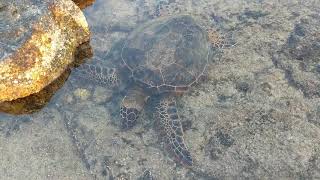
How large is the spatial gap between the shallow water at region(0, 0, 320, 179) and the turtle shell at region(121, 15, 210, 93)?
0.22 metres

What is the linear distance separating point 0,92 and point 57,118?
2.57 feet

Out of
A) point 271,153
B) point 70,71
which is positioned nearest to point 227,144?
point 271,153

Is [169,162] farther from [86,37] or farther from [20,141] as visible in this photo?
[86,37]

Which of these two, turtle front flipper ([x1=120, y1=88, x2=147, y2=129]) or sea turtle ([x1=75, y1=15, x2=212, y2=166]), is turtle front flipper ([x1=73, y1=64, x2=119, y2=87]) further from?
turtle front flipper ([x1=120, y1=88, x2=147, y2=129])

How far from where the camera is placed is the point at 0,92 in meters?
4.22

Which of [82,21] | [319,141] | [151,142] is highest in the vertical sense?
[82,21]

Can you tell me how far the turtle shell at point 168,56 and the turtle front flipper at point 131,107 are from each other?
0.17 m

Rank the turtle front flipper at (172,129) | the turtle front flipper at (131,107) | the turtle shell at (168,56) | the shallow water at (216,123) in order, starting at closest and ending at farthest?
the shallow water at (216,123) < the turtle front flipper at (172,129) < the turtle front flipper at (131,107) < the turtle shell at (168,56)

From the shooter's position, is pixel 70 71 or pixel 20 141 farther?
pixel 70 71

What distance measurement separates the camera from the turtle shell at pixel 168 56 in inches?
193

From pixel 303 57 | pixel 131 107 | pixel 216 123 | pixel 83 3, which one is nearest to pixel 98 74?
pixel 131 107

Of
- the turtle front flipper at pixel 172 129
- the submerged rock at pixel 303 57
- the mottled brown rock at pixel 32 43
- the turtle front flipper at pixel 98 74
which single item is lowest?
the turtle front flipper at pixel 172 129

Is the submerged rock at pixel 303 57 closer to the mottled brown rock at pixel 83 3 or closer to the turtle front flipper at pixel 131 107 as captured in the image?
the turtle front flipper at pixel 131 107

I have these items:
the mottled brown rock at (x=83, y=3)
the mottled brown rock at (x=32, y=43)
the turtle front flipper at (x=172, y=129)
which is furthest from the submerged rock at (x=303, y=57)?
the mottled brown rock at (x=83, y=3)
